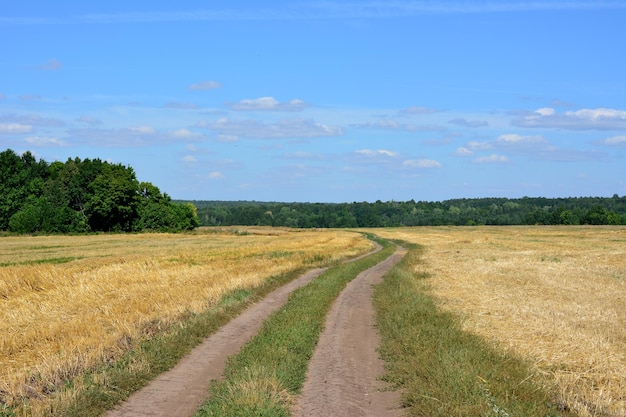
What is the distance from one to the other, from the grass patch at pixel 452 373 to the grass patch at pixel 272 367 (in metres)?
1.84

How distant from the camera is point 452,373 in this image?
10602 mm

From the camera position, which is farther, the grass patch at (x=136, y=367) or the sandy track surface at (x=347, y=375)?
the sandy track surface at (x=347, y=375)

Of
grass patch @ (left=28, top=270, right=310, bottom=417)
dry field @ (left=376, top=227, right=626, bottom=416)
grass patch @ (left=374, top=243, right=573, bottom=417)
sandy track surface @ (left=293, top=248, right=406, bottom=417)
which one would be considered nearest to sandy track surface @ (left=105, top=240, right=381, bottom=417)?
grass patch @ (left=28, top=270, right=310, bottom=417)

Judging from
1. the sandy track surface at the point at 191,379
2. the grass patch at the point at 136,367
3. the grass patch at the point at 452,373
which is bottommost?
the sandy track surface at the point at 191,379

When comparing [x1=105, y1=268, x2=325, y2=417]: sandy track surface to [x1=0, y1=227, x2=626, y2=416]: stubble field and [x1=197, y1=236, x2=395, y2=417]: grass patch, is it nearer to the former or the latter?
[x1=197, y1=236, x2=395, y2=417]: grass patch

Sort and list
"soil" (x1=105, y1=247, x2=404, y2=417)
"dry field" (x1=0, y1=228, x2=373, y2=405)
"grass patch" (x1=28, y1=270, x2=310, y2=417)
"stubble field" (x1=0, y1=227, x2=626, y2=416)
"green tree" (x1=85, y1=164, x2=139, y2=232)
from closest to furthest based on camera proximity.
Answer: "grass patch" (x1=28, y1=270, x2=310, y2=417) → "soil" (x1=105, y1=247, x2=404, y2=417) → "stubble field" (x1=0, y1=227, x2=626, y2=416) → "dry field" (x1=0, y1=228, x2=373, y2=405) → "green tree" (x1=85, y1=164, x2=139, y2=232)

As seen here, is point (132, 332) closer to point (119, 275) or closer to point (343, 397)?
point (343, 397)

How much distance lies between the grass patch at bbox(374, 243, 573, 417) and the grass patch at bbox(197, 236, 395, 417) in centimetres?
184

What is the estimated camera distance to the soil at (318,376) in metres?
9.51

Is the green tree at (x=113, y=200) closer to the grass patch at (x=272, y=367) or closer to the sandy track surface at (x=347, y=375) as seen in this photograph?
the grass patch at (x=272, y=367)

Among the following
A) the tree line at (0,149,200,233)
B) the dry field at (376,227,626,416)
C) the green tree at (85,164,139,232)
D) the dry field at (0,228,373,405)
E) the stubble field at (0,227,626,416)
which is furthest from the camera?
the green tree at (85,164,139,232)

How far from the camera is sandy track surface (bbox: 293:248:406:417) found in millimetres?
9539

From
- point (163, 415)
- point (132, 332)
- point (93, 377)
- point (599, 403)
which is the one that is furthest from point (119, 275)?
point (599, 403)

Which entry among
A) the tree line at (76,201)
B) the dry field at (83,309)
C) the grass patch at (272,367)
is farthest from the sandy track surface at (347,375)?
the tree line at (76,201)
